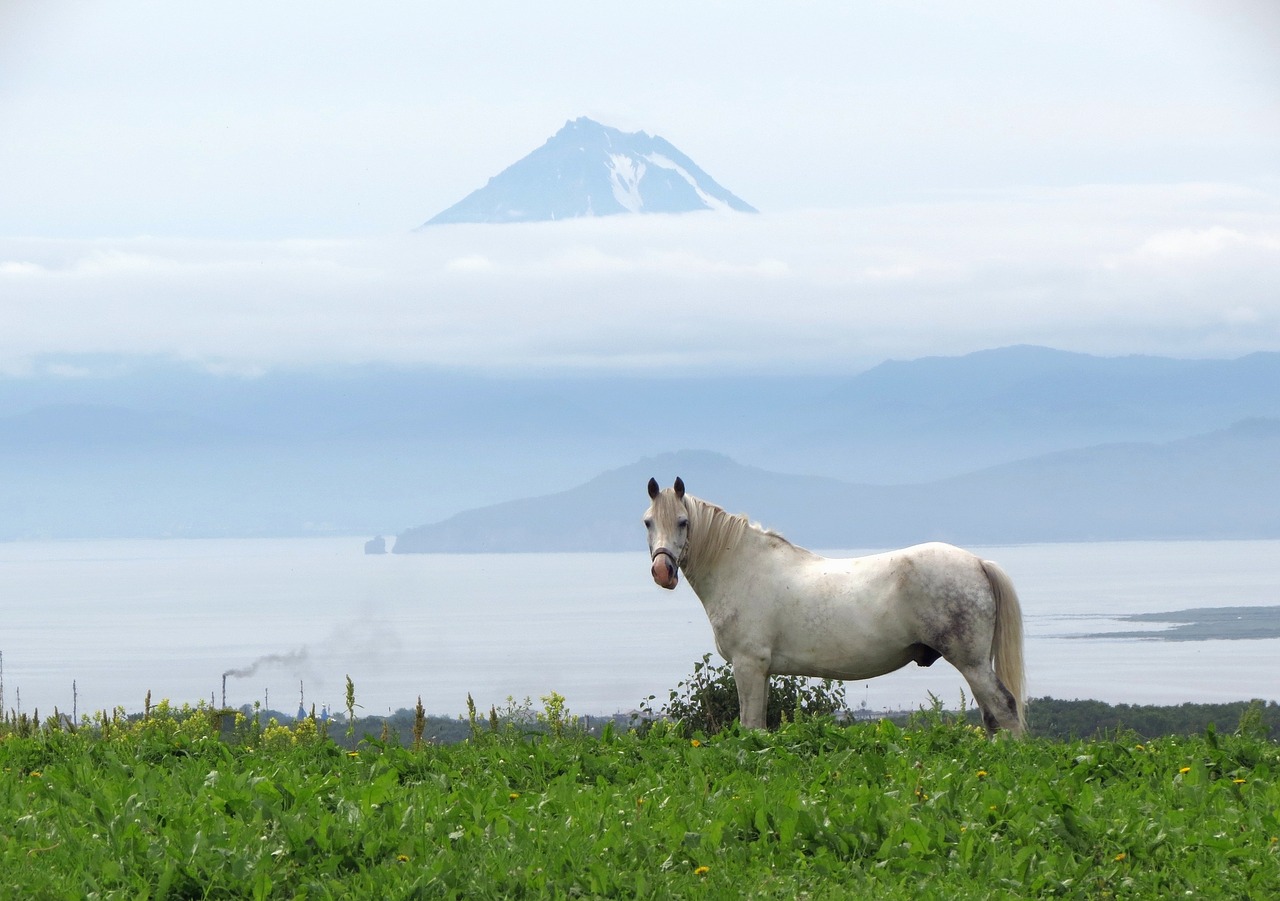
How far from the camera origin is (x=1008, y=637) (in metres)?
13.1

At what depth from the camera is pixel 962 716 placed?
39.3ft

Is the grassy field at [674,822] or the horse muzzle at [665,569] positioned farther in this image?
the horse muzzle at [665,569]

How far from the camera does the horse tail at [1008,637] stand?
42.9 feet

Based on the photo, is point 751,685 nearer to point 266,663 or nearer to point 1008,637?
point 1008,637

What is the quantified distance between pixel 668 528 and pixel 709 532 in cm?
48

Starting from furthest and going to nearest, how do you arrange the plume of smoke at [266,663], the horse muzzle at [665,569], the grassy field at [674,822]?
the plume of smoke at [266,663] < the horse muzzle at [665,569] < the grassy field at [674,822]

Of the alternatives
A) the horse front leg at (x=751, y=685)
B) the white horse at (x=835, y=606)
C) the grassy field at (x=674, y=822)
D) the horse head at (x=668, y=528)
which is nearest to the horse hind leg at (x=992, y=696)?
the white horse at (x=835, y=606)

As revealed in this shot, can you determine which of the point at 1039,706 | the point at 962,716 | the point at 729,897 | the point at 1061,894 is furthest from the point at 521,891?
the point at 1039,706

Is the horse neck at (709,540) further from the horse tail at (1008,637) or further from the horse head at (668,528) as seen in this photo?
the horse tail at (1008,637)

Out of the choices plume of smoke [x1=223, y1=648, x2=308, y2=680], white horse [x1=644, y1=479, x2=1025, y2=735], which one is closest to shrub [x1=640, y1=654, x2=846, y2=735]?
white horse [x1=644, y1=479, x2=1025, y2=735]

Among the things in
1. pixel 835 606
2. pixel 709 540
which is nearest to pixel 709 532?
pixel 709 540

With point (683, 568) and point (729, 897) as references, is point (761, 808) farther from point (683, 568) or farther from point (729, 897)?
point (683, 568)

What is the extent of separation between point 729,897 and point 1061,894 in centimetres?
175

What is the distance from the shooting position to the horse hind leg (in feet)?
42.5
